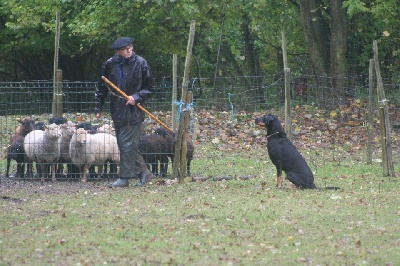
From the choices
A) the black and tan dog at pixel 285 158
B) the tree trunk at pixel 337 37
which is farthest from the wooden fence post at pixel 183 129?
the tree trunk at pixel 337 37

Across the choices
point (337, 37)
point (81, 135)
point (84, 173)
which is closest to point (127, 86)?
point (81, 135)

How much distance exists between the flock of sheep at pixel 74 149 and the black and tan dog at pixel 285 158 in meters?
1.97

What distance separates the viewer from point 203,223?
34.3ft

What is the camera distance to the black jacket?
46.4ft

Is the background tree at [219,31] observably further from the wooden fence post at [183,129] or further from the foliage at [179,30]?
the wooden fence post at [183,129]

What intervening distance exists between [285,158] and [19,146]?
16.5 feet

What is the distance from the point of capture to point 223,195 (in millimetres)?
13039

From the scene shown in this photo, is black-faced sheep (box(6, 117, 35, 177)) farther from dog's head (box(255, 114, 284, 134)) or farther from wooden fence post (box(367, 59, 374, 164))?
wooden fence post (box(367, 59, 374, 164))

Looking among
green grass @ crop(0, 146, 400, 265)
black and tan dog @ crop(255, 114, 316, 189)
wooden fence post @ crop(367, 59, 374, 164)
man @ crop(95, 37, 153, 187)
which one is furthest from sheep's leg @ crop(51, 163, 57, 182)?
wooden fence post @ crop(367, 59, 374, 164)

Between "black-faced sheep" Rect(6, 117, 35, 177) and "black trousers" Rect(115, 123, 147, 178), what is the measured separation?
7.22ft

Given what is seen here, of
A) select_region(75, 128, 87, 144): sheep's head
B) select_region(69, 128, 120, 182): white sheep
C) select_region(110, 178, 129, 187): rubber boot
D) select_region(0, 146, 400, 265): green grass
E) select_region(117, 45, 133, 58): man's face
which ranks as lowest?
select_region(0, 146, 400, 265): green grass

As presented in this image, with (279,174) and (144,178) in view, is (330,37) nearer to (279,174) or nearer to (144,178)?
(279,174)

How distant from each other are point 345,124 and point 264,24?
34.1ft

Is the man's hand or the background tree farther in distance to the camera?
the background tree
